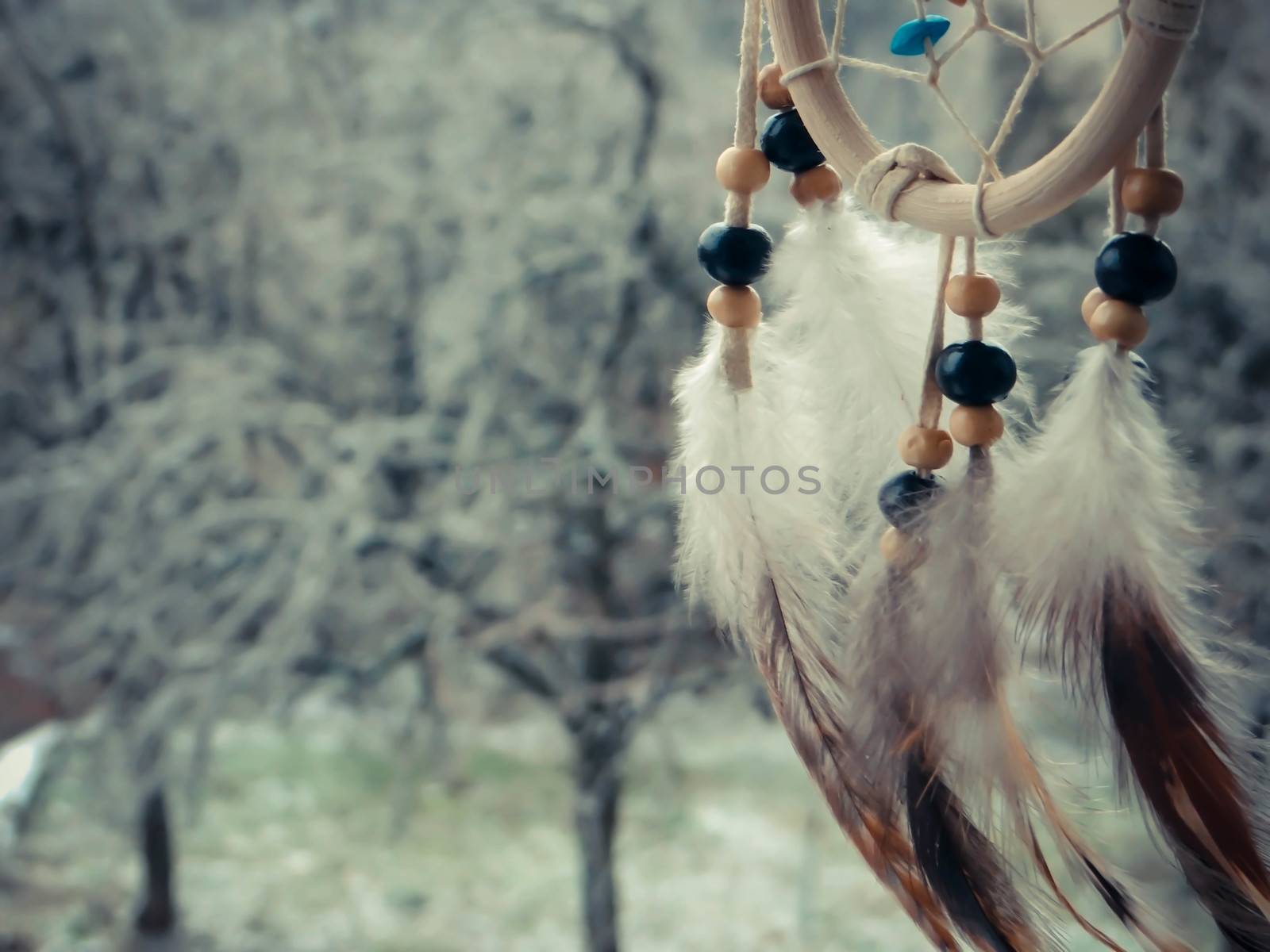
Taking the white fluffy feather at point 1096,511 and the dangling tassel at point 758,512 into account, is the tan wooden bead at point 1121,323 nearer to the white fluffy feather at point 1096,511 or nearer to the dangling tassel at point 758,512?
the white fluffy feather at point 1096,511

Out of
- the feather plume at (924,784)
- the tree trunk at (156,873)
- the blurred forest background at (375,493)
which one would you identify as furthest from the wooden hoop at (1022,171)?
the tree trunk at (156,873)

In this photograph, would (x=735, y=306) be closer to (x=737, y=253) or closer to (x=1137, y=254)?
(x=737, y=253)

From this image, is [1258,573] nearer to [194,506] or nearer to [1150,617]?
[1150,617]

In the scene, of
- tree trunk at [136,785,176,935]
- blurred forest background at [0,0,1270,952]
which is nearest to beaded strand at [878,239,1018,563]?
blurred forest background at [0,0,1270,952]

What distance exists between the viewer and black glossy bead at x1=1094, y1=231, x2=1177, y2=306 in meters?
0.27

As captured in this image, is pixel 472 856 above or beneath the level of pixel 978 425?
beneath

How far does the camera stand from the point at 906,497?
313 mm

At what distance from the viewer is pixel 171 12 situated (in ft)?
3.19

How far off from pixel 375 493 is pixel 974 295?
0.74 meters

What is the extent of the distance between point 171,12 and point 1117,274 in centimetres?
101

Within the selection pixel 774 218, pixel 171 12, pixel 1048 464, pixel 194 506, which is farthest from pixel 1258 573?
pixel 171 12

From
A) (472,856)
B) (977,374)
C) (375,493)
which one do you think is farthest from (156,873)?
(977,374)

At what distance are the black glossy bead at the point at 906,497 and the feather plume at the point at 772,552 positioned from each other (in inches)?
1.7

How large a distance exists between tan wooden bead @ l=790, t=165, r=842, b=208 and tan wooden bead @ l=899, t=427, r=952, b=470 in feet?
0.31
